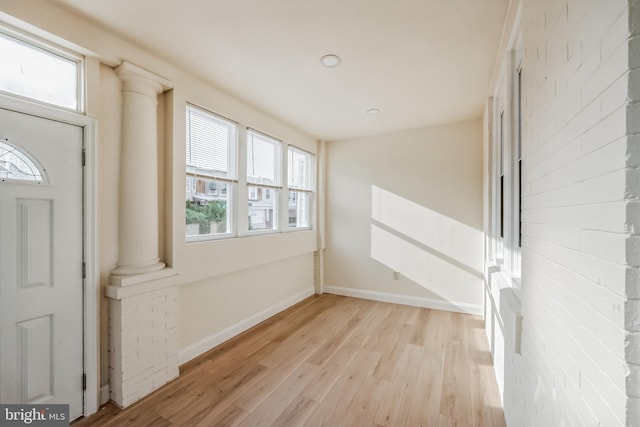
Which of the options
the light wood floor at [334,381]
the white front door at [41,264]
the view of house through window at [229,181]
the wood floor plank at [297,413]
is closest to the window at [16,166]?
the white front door at [41,264]

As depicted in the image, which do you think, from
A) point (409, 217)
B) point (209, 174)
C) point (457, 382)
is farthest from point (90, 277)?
point (409, 217)

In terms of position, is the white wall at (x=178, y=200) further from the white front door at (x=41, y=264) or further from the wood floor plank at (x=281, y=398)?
the wood floor plank at (x=281, y=398)

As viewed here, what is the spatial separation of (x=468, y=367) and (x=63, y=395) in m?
3.16

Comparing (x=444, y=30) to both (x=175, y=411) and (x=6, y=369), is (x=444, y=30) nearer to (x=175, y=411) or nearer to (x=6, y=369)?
(x=175, y=411)

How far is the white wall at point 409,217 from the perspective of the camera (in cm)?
387

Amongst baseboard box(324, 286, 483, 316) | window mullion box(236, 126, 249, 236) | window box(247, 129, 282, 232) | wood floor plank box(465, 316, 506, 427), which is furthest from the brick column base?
baseboard box(324, 286, 483, 316)

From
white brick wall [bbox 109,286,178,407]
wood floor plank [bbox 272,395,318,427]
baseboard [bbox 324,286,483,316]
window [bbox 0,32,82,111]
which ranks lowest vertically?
wood floor plank [bbox 272,395,318,427]

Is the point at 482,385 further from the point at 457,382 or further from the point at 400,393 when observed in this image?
the point at 400,393

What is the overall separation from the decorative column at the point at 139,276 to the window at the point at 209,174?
41 centimetres

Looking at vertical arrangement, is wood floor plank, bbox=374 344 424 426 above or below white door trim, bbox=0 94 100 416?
below

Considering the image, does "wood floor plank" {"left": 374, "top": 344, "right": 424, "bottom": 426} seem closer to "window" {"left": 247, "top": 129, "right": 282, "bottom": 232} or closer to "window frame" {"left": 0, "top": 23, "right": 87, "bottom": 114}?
"window" {"left": 247, "top": 129, "right": 282, "bottom": 232}

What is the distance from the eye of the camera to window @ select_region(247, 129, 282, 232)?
11.4 ft

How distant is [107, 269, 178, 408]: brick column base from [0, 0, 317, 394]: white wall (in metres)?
0.12

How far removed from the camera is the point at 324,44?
2131 mm
